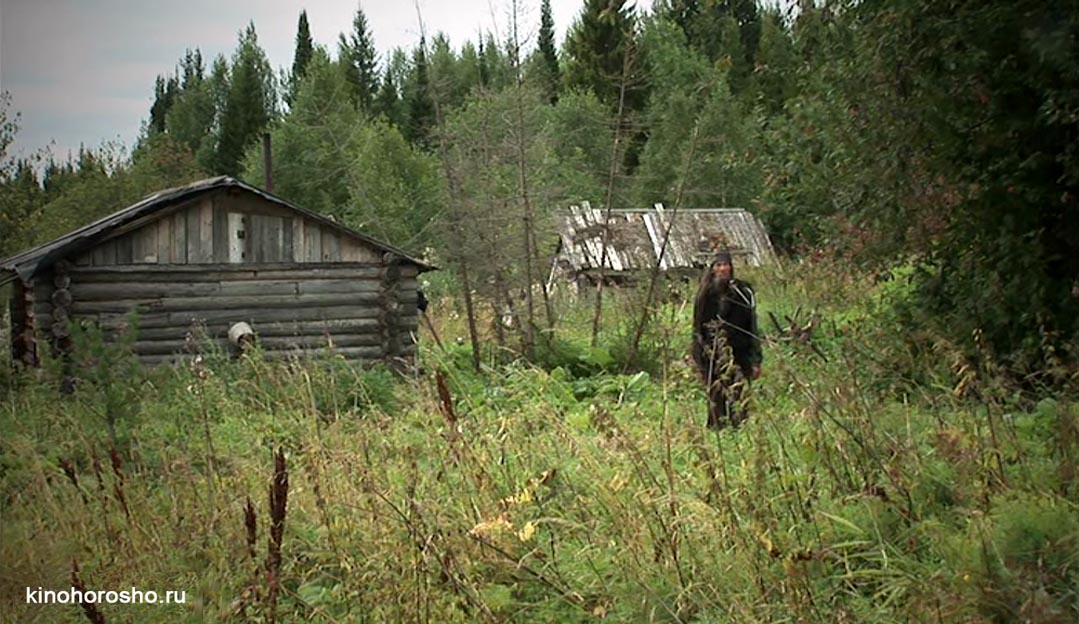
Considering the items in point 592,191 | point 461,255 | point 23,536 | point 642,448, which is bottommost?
point 23,536

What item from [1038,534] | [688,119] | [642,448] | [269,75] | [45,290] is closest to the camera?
[1038,534]

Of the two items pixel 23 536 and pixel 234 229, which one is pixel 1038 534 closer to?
pixel 23 536

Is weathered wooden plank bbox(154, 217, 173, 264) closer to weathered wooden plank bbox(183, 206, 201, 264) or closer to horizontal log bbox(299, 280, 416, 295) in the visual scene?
weathered wooden plank bbox(183, 206, 201, 264)

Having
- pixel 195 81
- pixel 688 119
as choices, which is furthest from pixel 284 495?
pixel 195 81

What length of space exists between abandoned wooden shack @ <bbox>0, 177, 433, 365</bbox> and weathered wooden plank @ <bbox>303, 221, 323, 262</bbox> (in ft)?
0.05

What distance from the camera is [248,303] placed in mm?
15023

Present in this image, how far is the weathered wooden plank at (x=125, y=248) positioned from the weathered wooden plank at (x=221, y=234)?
1115 millimetres

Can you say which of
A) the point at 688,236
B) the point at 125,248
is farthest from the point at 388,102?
the point at 125,248

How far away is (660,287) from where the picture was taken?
15.7 meters

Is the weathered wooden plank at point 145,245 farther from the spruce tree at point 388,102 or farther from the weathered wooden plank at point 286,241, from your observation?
the spruce tree at point 388,102

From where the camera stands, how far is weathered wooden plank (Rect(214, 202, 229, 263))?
14696 mm

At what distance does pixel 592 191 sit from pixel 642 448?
73.8 ft

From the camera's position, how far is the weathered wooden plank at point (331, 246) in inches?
605

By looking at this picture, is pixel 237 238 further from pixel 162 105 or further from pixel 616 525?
pixel 162 105
